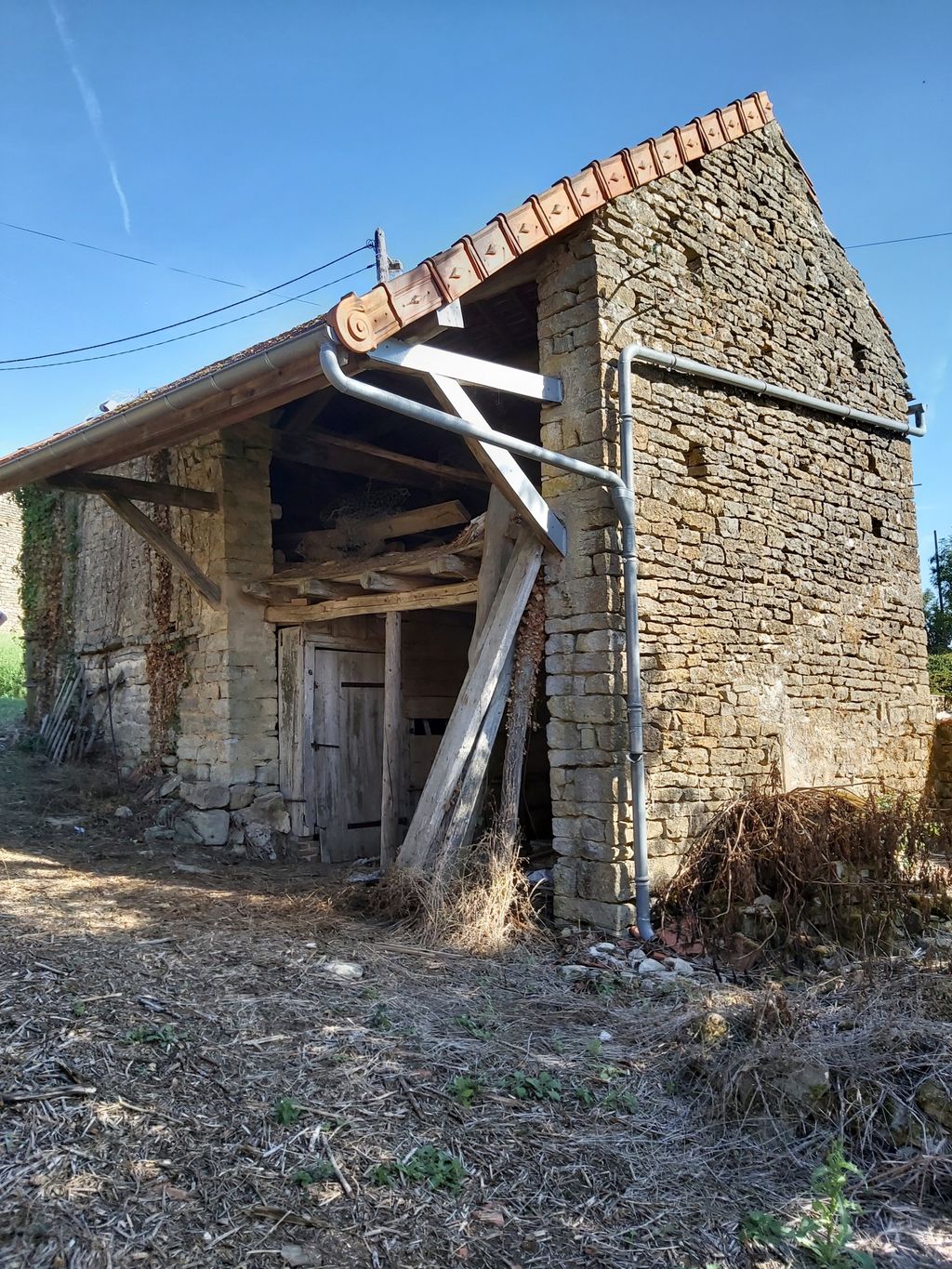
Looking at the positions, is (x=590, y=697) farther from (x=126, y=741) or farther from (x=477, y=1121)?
(x=126, y=741)

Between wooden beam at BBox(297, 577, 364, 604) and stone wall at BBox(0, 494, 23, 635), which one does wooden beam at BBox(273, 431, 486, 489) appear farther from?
stone wall at BBox(0, 494, 23, 635)

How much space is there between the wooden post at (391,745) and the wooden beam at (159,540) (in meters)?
1.78

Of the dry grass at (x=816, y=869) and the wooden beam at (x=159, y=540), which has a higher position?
the wooden beam at (x=159, y=540)

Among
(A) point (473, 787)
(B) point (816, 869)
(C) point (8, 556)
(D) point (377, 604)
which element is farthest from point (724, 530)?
(C) point (8, 556)

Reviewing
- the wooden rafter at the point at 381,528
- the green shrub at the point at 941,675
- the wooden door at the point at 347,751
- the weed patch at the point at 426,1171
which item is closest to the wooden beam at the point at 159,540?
the wooden rafter at the point at 381,528

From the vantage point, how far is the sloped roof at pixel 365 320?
4848mm

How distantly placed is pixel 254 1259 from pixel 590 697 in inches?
147

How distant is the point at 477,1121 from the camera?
3.26m

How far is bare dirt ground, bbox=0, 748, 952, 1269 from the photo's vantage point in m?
2.62

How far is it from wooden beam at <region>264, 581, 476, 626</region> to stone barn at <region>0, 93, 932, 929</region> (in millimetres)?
30

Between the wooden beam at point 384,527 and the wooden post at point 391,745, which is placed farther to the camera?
the wooden beam at point 384,527

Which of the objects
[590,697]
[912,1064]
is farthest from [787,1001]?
[590,697]

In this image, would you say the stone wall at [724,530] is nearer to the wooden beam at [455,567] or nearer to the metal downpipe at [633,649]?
the metal downpipe at [633,649]

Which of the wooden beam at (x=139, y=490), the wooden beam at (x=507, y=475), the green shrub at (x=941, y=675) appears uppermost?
the wooden beam at (x=139, y=490)
